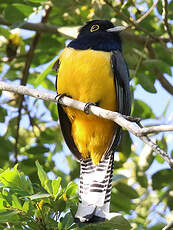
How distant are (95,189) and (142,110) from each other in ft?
4.38

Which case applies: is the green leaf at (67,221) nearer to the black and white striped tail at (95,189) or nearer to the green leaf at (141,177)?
the black and white striped tail at (95,189)

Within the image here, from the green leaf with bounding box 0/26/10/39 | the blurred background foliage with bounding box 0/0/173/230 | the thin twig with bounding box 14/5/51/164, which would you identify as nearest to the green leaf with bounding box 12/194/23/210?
the blurred background foliage with bounding box 0/0/173/230

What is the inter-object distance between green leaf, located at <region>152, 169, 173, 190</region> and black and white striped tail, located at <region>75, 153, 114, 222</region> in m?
0.43

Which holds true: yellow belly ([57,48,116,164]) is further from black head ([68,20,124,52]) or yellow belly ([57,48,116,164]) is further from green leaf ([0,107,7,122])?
green leaf ([0,107,7,122])

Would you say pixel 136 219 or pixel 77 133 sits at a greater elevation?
pixel 77 133

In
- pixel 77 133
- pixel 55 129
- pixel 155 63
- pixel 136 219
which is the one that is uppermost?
pixel 155 63

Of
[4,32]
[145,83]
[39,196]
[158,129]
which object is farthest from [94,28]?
[158,129]

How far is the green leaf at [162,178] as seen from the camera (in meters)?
4.77

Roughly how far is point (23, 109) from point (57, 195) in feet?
8.78

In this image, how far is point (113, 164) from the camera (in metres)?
4.68

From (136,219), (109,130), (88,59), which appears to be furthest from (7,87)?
(136,219)

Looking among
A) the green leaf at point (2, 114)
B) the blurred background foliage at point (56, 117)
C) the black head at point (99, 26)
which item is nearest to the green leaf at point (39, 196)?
the blurred background foliage at point (56, 117)

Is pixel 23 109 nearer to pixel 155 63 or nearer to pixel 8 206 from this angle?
pixel 155 63

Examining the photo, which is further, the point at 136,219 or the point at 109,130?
the point at 136,219
